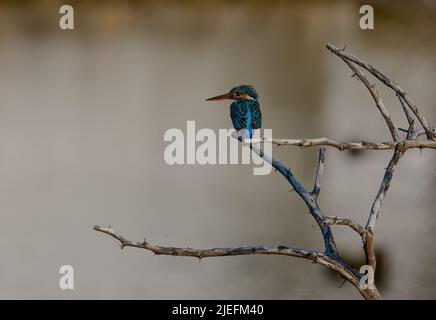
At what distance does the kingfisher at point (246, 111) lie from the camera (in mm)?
2406

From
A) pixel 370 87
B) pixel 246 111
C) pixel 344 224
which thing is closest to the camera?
pixel 344 224

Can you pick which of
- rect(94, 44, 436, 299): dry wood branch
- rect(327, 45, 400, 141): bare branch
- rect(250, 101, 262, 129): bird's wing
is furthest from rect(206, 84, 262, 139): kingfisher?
rect(327, 45, 400, 141): bare branch

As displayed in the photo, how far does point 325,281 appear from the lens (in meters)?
2.79

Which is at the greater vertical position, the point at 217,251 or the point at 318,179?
the point at 318,179

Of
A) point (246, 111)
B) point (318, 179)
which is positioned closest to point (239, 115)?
point (246, 111)

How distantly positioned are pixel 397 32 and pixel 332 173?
607 millimetres

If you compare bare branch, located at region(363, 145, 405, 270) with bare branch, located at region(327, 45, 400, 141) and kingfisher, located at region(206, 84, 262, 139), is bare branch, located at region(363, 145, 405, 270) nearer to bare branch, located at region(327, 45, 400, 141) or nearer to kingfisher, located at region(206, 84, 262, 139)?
bare branch, located at region(327, 45, 400, 141)

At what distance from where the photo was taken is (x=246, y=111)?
2.40 metres

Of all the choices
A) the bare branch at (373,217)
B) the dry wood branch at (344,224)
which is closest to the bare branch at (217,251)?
the dry wood branch at (344,224)

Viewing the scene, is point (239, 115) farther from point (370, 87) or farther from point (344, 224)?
point (344, 224)

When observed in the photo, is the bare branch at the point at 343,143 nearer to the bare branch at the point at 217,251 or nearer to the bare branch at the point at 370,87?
the bare branch at the point at 370,87

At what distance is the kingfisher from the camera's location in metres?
2.41

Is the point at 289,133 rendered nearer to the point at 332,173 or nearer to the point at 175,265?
the point at 332,173
